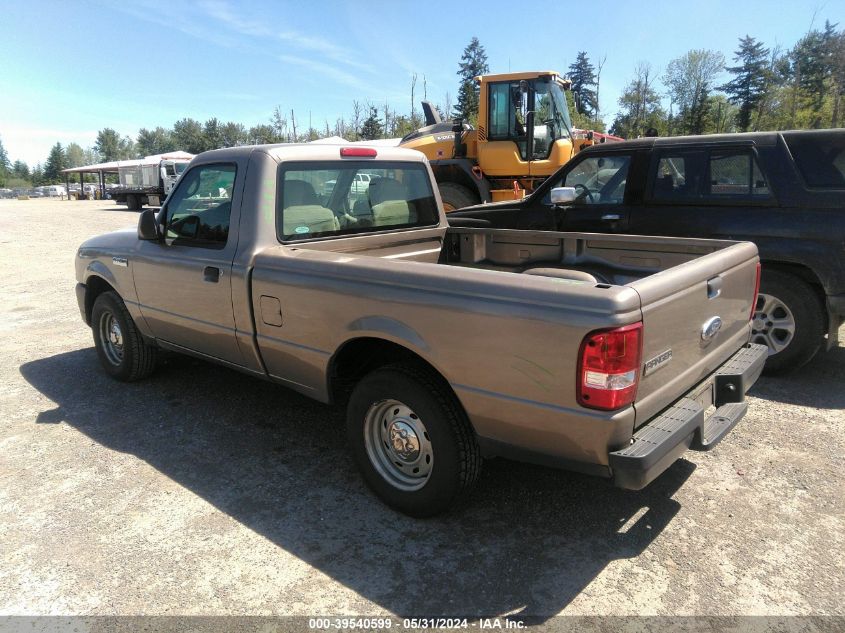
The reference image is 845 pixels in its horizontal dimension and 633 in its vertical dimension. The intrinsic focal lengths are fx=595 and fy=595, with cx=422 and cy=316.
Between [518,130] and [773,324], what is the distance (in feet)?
22.8


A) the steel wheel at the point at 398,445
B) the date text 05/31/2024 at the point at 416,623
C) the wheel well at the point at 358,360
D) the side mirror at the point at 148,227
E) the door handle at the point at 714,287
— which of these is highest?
the side mirror at the point at 148,227

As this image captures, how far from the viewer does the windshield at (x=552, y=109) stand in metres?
10.6

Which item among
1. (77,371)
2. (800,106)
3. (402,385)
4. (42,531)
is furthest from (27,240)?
(800,106)

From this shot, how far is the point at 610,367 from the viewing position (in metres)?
2.24

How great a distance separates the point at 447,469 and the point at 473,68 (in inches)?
3254

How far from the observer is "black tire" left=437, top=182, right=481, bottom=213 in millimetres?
11094

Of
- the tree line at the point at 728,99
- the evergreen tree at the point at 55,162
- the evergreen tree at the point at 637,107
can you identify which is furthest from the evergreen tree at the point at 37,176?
the evergreen tree at the point at 637,107

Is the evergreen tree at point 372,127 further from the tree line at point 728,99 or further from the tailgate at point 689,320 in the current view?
the tailgate at point 689,320

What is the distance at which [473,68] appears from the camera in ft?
257

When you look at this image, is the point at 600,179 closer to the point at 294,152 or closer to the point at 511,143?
the point at 294,152

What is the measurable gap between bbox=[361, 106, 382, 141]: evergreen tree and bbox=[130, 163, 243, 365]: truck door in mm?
62846

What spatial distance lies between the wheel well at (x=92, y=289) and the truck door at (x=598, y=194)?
174 inches

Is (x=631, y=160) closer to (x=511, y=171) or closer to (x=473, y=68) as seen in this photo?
(x=511, y=171)

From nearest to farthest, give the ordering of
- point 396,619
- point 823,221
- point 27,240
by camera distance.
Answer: point 396,619
point 823,221
point 27,240
